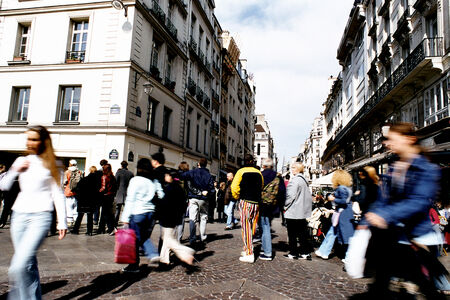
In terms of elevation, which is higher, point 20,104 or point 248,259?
point 20,104

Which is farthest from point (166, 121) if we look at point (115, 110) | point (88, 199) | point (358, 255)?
point (358, 255)

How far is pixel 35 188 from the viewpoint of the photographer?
281cm

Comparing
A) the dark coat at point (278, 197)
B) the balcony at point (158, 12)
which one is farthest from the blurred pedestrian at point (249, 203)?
the balcony at point (158, 12)

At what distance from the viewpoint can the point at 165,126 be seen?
19297 millimetres

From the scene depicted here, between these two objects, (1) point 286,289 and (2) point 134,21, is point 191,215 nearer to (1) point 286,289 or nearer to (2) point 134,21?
(1) point 286,289

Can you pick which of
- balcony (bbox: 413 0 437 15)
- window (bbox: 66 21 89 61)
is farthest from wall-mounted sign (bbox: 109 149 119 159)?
balcony (bbox: 413 0 437 15)

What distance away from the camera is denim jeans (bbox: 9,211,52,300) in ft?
8.58

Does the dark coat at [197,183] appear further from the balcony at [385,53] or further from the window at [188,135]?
the balcony at [385,53]

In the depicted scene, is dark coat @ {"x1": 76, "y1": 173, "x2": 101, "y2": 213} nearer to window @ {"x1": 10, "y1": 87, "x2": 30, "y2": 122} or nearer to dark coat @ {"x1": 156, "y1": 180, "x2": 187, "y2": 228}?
dark coat @ {"x1": 156, "y1": 180, "x2": 187, "y2": 228}

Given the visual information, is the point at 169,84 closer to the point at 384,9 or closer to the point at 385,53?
the point at 385,53

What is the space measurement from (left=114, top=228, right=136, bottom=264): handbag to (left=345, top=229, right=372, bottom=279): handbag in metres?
2.54

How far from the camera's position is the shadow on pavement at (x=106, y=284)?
3.50 m

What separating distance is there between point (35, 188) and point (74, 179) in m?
6.28

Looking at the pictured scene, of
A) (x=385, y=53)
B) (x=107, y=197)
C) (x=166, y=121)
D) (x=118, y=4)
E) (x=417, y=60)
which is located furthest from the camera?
(x=385, y=53)
